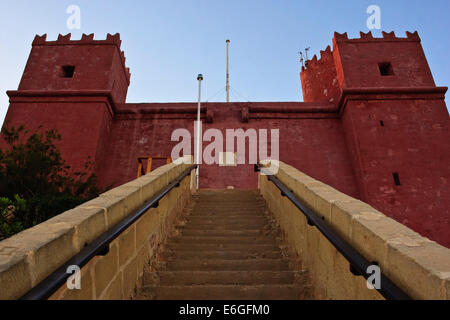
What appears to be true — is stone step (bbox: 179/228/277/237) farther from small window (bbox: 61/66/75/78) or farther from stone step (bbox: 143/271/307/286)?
small window (bbox: 61/66/75/78)

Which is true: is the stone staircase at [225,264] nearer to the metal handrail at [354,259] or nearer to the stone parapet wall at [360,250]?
the stone parapet wall at [360,250]

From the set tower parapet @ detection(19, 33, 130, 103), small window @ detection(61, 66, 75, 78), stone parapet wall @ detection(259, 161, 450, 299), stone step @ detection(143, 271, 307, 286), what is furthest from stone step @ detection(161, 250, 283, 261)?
small window @ detection(61, 66, 75, 78)

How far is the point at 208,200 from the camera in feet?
24.0

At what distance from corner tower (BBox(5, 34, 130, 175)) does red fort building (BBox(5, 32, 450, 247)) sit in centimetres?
4

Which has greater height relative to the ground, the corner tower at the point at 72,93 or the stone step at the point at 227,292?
the corner tower at the point at 72,93

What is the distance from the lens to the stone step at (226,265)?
3604 mm

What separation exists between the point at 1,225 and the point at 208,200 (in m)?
4.22

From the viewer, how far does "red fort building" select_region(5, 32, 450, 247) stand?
1012 centimetres

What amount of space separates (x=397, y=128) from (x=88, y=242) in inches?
465

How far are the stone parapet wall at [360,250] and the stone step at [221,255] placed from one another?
386 millimetres

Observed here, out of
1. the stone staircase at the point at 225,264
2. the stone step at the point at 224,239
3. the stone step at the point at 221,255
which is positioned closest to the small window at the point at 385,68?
the stone staircase at the point at 225,264

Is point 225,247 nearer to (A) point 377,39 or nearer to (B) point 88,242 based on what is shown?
(B) point 88,242
